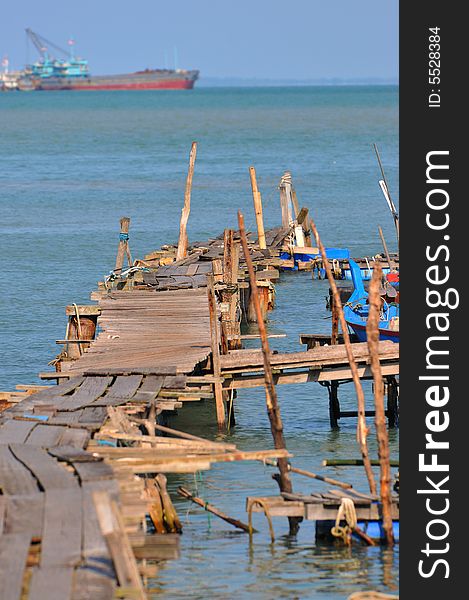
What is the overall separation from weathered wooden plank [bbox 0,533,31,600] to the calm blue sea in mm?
3354

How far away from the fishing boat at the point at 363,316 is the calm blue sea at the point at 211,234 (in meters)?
1.51

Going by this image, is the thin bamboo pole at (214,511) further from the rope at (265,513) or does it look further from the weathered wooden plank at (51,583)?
the weathered wooden plank at (51,583)

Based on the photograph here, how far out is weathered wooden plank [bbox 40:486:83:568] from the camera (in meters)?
12.9

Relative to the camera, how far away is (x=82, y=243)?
174ft

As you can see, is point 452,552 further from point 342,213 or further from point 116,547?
point 342,213

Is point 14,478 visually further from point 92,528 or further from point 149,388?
point 149,388

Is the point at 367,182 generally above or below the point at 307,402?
above

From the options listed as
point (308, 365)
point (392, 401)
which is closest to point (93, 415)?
point (308, 365)

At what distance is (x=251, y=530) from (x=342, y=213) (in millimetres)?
47713

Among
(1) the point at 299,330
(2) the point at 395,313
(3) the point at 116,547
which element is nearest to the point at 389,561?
(3) the point at 116,547

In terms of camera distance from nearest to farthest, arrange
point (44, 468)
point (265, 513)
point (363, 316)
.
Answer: point (44, 468) < point (265, 513) < point (363, 316)

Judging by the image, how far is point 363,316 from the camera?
31.0 m

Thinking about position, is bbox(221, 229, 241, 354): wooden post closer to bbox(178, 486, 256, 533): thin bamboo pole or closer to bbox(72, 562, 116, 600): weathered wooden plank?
bbox(178, 486, 256, 533): thin bamboo pole

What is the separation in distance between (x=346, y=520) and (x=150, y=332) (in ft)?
31.7
